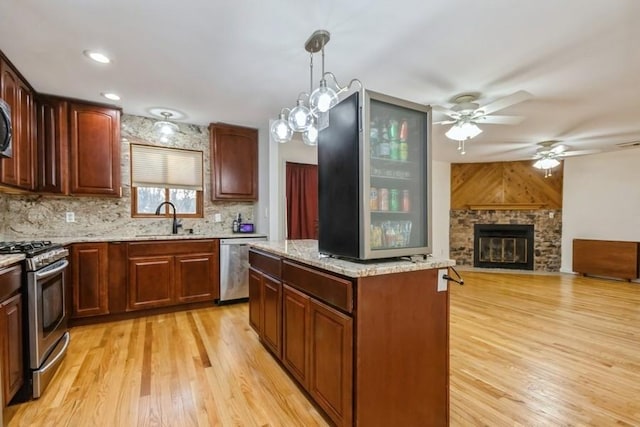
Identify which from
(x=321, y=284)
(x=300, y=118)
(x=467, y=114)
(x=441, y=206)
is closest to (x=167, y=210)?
(x=300, y=118)

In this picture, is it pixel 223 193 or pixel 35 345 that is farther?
pixel 223 193

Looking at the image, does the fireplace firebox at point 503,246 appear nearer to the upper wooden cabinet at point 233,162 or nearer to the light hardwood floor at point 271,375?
the light hardwood floor at point 271,375

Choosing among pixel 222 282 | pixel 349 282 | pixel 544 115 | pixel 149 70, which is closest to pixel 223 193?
pixel 222 282

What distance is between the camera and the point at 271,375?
2221mm

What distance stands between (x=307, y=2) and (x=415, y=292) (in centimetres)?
172

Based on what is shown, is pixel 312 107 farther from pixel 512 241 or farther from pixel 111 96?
pixel 512 241

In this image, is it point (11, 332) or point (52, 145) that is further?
point (52, 145)

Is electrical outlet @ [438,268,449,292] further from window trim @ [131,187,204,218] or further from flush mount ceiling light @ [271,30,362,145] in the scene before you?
window trim @ [131,187,204,218]

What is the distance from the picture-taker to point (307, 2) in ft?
5.70

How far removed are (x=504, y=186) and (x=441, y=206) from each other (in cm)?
136

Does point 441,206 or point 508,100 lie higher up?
point 508,100

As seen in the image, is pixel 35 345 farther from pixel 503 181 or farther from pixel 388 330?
pixel 503 181

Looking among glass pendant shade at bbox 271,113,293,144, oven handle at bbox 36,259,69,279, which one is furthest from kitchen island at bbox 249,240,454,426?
oven handle at bbox 36,259,69,279

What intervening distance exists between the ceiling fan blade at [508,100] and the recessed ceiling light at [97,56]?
3.23 meters
